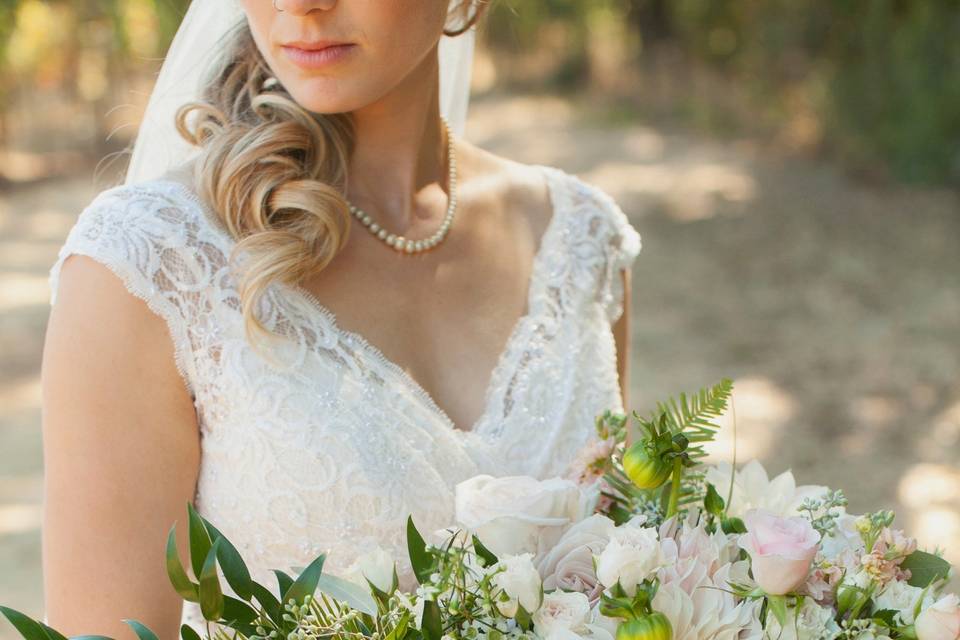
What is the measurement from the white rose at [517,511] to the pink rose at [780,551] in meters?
0.25

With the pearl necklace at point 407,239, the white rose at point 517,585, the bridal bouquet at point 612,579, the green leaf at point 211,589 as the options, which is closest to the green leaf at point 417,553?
the bridal bouquet at point 612,579

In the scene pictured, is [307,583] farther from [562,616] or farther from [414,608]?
[562,616]

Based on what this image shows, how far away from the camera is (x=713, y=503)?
59.7 inches

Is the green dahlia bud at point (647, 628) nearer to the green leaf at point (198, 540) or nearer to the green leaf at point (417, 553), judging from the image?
the green leaf at point (417, 553)

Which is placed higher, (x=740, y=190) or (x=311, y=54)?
(x=740, y=190)

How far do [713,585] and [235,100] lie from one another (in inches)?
51.5

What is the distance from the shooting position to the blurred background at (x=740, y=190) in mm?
6586

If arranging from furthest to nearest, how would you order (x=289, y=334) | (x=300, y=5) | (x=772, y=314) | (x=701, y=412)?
(x=772, y=314)
(x=289, y=334)
(x=300, y=5)
(x=701, y=412)

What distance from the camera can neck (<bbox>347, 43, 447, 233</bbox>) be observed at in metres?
2.30

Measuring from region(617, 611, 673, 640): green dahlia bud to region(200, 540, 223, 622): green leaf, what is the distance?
1.41 feet

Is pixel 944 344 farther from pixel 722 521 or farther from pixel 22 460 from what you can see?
pixel 722 521

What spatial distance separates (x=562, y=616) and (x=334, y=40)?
1.04 meters

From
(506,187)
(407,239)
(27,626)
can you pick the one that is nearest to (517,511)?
(27,626)

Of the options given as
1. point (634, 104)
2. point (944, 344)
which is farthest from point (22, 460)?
point (634, 104)
